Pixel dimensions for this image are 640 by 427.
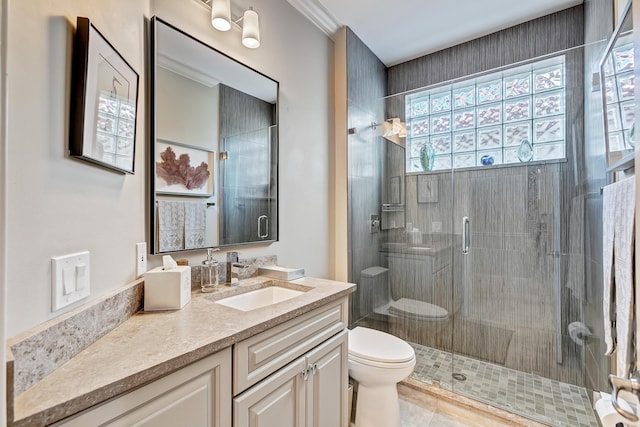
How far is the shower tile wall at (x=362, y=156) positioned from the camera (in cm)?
238

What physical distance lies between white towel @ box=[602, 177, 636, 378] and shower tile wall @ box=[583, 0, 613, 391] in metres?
0.61

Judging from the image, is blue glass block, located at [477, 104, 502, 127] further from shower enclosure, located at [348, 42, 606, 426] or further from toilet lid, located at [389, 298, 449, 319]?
toilet lid, located at [389, 298, 449, 319]

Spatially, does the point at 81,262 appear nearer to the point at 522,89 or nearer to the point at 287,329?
the point at 287,329

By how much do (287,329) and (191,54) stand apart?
134cm

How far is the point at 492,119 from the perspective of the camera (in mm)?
2459

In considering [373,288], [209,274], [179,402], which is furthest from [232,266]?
[373,288]

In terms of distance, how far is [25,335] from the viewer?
0.58 meters

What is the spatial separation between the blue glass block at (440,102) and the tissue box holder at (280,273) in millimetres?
1999

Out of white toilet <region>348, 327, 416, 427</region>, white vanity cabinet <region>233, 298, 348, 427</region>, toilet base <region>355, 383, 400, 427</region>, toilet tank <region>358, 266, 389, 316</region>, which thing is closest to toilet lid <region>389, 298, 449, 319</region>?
toilet tank <region>358, 266, 389, 316</region>

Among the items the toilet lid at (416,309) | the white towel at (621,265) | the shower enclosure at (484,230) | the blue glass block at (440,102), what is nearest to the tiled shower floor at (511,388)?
the shower enclosure at (484,230)

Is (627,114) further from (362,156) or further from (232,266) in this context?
(232,266)

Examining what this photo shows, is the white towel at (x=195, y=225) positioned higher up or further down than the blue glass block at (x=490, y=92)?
further down

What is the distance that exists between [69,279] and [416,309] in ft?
8.23

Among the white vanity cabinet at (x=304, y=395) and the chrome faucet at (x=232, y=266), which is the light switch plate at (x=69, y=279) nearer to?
the white vanity cabinet at (x=304, y=395)
